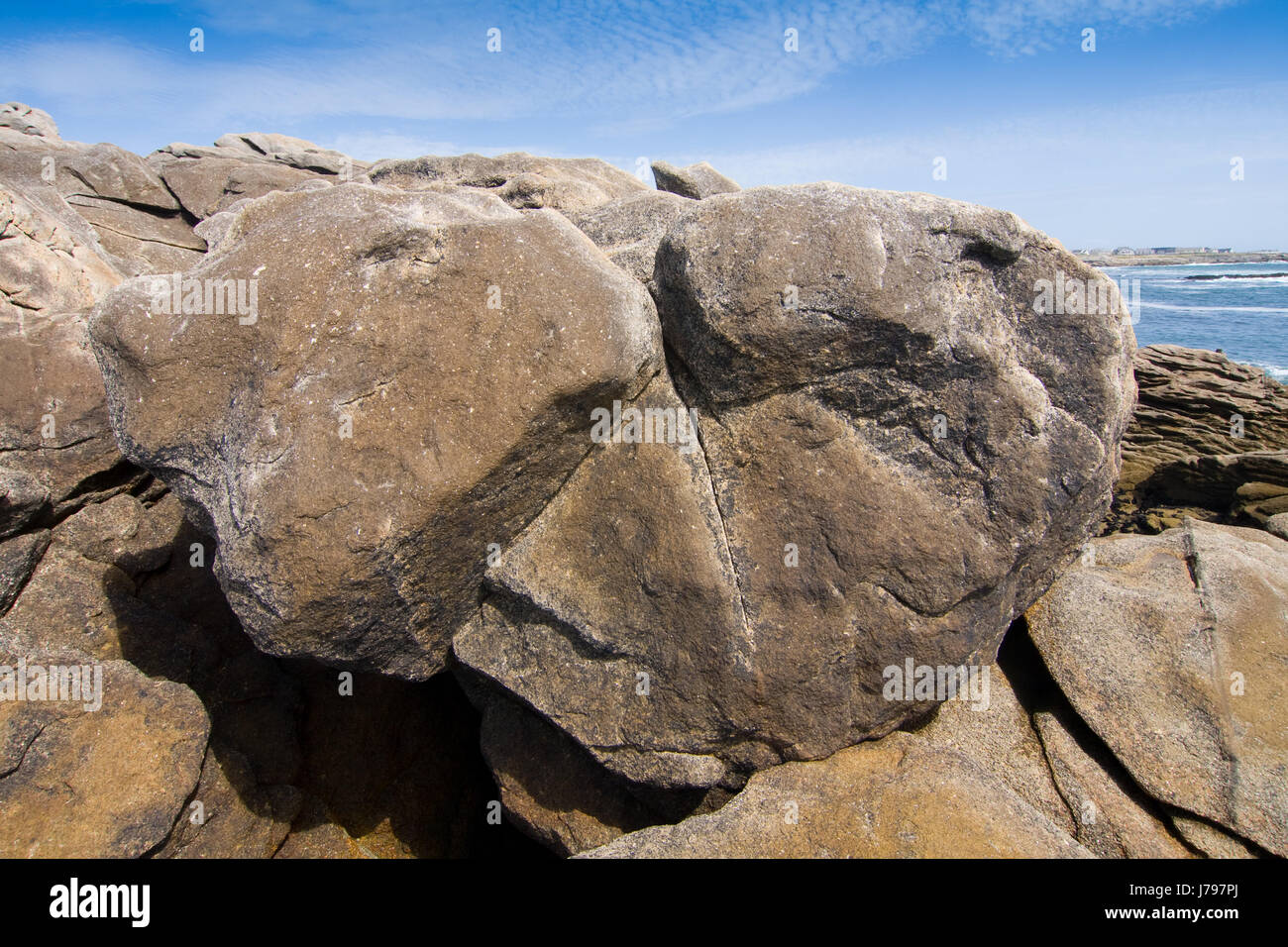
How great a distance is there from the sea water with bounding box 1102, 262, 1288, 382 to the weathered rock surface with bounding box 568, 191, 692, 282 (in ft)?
65.3

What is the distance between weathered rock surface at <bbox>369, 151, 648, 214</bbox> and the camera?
23.7 ft

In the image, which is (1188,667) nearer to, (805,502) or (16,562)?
(805,502)

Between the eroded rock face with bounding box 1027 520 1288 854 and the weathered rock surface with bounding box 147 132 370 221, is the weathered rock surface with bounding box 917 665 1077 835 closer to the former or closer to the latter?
the eroded rock face with bounding box 1027 520 1288 854

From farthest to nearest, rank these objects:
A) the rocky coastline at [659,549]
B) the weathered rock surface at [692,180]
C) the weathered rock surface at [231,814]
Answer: the weathered rock surface at [692,180] < the weathered rock surface at [231,814] < the rocky coastline at [659,549]

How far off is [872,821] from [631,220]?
14.8ft

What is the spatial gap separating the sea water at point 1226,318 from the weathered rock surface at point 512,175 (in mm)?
18459

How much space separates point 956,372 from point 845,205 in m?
1.16

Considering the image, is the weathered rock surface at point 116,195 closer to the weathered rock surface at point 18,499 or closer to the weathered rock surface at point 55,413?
the weathered rock surface at point 55,413

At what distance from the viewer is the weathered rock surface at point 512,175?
7234 millimetres
